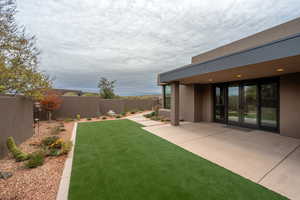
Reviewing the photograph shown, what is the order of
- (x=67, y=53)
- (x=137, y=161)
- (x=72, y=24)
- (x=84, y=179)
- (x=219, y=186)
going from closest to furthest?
(x=219, y=186) → (x=84, y=179) → (x=137, y=161) → (x=72, y=24) → (x=67, y=53)

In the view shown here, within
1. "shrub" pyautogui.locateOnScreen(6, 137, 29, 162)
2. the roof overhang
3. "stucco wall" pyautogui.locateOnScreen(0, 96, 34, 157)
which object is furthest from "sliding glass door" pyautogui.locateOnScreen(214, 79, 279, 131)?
"stucco wall" pyautogui.locateOnScreen(0, 96, 34, 157)

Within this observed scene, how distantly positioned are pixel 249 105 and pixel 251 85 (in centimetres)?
107

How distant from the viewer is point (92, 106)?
1241 cm

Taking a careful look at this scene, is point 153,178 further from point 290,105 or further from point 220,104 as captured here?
point 220,104

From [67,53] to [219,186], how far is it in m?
12.8

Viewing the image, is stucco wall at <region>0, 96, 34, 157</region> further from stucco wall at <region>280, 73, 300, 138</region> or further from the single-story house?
stucco wall at <region>280, 73, 300, 138</region>

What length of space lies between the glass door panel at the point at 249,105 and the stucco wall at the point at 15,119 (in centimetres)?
1014

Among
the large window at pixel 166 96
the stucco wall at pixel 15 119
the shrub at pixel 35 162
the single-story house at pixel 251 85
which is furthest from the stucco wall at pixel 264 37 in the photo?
the stucco wall at pixel 15 119

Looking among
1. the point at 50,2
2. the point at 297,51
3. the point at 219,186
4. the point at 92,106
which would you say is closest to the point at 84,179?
the point at 219,186

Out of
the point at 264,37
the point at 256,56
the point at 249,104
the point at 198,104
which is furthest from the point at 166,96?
the point at 256,56

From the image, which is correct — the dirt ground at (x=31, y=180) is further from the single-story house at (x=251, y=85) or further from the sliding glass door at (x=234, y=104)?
the sliding glass door at (x=234, y=104)

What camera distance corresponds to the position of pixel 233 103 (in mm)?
7480

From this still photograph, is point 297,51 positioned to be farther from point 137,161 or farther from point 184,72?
point 137,161

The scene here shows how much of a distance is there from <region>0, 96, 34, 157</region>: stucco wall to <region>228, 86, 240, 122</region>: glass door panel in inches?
396
